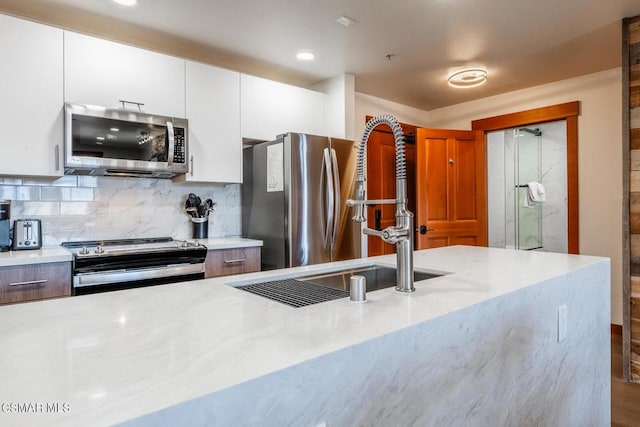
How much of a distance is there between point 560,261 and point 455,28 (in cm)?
183

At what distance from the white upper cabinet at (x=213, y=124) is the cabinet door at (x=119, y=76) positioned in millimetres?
104

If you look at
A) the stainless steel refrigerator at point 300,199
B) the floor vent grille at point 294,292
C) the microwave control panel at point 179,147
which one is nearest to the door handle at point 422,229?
the stainless steel refrigerator at point 300,199

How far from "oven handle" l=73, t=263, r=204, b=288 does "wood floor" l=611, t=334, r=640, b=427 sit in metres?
2.61

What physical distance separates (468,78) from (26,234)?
12.2 ft

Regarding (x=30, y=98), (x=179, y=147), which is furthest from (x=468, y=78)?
(x=30, y=98)

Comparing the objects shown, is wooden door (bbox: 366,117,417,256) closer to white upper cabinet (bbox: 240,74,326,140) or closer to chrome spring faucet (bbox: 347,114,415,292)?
white upper cabinet (bbox: 240,74,326,140)

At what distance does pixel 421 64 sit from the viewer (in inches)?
135

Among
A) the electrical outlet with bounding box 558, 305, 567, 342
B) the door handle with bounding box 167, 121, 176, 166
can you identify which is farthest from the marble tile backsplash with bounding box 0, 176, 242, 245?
the electrical outlet with bounding box 558, 305, 567, 342

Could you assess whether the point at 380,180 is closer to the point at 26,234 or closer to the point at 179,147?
the point at 179,147

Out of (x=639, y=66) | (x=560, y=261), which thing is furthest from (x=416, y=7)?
(x=560, y=261)

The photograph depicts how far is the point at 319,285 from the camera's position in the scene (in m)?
1.38

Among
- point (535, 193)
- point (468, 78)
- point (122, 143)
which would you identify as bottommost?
point (535, 193)

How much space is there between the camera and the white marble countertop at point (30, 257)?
195cm

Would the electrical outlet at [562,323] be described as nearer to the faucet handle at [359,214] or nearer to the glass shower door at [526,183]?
the faucet handle at [359,214]
